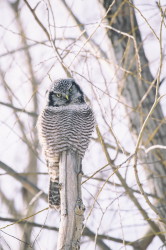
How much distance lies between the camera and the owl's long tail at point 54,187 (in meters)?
5.02

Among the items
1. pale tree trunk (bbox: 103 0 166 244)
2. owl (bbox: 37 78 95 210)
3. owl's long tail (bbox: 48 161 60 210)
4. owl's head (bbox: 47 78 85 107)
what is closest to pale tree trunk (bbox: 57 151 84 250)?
owl (bbox: 37 78 95 210)

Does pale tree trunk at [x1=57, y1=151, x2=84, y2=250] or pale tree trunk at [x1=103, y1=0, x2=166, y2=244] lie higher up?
pale tree trunk at [x1=103, y1=0, x2=166, y2=244]

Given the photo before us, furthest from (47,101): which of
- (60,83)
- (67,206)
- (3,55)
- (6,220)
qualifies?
(67,206)

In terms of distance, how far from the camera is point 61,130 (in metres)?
5.05

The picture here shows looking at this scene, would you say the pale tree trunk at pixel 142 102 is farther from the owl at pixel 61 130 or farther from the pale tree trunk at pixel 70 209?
the pale tree trunk at pixel 70 209

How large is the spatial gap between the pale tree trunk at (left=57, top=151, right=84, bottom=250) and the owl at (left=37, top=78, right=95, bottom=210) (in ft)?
2.32

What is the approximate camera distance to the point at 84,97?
5.45 metres

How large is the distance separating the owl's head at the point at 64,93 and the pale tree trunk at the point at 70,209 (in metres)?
1.25

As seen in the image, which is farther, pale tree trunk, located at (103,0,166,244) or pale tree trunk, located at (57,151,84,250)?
pale tree trunk, located at (103,0,166,244)

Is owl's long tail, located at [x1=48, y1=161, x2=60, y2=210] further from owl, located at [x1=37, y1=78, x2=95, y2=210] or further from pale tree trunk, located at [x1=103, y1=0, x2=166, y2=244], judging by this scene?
pale tree trunk, located at [x1=103, y1=0, x2=166, y2=244]

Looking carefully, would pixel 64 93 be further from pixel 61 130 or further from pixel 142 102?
pixel 142 102

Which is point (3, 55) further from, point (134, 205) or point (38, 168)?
point (38, 168)

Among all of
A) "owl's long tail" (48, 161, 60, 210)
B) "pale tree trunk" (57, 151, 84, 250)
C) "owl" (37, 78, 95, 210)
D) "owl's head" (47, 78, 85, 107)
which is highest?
"owl's head" (47, 78, 85, 107)

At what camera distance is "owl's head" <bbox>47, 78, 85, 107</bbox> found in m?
5.37
